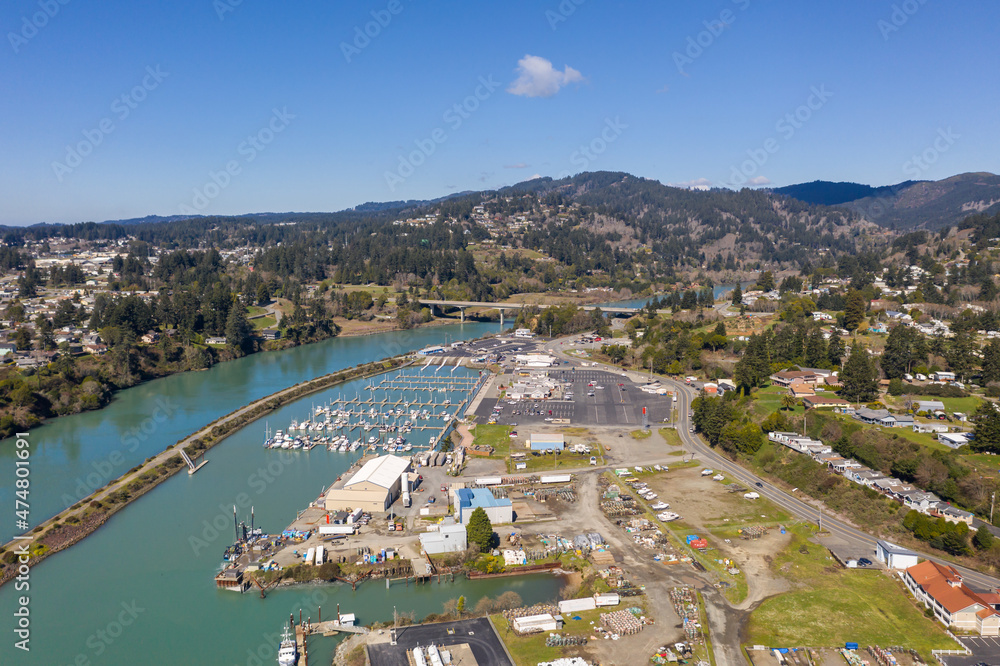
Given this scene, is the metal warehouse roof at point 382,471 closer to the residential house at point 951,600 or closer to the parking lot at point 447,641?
the parking lot at point 447,641

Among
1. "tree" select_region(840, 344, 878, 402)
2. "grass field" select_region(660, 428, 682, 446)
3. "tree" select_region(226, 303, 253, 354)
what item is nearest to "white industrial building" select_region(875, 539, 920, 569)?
"grass field" select_region(660, 428, 682, 446)

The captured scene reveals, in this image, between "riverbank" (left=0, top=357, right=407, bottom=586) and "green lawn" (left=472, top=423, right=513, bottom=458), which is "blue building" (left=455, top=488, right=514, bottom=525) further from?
"riverbank" (left=0, top=357, right=407, bottom=586)

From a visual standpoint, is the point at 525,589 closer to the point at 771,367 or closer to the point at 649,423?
the point at 649,423

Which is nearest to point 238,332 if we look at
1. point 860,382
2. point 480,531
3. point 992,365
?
point 480,531

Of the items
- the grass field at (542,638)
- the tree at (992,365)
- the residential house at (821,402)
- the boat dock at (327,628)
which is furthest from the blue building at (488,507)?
the tree at (992,365)

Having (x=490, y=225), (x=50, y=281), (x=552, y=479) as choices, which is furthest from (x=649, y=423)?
(x=490, y=225)

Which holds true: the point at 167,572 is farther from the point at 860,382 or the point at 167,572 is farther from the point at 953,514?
the point at 860,382
